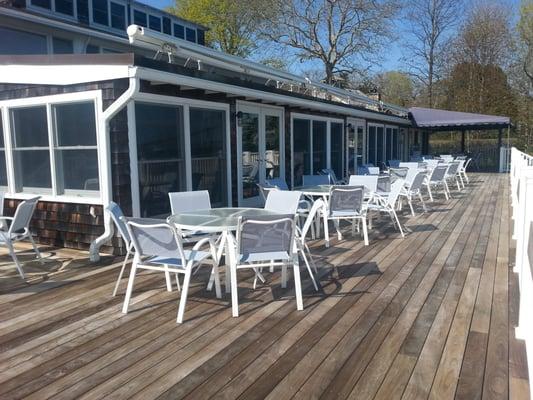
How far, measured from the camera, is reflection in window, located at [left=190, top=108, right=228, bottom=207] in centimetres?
630

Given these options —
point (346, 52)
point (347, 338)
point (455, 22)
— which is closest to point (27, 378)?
point (347, 338)

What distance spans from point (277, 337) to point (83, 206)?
3.46 metres

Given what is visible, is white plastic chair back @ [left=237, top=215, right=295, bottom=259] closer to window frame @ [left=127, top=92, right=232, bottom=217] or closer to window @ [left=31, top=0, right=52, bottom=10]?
window frame @ [left=127, top=92, right=232, bottom=217]

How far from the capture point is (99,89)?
501cm

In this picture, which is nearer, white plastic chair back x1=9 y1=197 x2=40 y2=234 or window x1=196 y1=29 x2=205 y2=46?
white plastic chair back x1=9 y1=197 x2=40 y2=234

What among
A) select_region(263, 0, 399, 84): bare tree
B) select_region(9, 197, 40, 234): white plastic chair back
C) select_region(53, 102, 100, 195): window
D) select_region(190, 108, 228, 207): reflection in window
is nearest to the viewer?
select_region(9, 197, 40, 234): white plastic chair back

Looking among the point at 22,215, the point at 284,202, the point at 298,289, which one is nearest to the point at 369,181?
the point at 284,202

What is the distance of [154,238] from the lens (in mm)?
3246

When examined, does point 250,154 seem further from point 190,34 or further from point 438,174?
point 190,34

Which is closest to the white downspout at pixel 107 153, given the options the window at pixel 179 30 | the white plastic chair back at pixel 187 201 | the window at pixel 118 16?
the white plastic chair back at pixel 187 201

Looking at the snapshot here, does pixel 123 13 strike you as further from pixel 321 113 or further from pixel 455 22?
pixel 455 22

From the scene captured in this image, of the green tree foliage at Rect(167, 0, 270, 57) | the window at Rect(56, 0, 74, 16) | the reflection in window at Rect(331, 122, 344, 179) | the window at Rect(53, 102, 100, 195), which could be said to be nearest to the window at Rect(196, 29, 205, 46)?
the green tree foliage at Rect(167, 0, 270, 57)

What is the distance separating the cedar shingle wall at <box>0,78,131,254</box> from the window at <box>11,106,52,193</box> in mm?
226

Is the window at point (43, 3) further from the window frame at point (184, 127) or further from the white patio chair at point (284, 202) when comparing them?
the white patio chair at point (284, 202)
